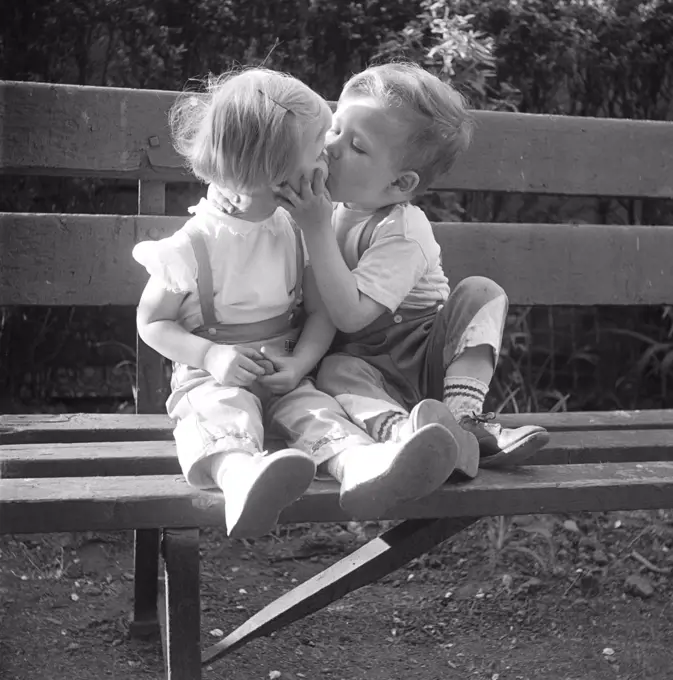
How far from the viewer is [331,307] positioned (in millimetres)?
2004

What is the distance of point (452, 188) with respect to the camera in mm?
2729

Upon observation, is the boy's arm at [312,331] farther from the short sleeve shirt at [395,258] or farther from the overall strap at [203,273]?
the overall strap at [203,273]

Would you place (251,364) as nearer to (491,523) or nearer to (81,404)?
(491,523)

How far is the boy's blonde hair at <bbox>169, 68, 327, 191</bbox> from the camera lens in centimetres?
184

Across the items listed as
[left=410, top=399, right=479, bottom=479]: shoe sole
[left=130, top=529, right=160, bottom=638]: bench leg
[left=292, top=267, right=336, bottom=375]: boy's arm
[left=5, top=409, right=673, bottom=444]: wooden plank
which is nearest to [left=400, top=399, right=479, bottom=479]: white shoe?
[left=410, top=399, right=479, bottom=479]: shoe sole

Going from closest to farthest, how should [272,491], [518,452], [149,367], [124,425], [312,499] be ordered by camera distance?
[272,491], [312,499], [518,452], [124,425], [149,367]

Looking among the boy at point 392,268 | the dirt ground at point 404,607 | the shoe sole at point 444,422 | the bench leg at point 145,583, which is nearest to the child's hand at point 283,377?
the boy at point 392,268

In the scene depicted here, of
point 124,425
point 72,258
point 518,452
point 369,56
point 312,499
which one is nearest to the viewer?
point 312,499

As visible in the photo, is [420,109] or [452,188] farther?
[452,188]

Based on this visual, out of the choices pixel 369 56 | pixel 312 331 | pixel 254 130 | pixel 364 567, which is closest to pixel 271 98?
pixel 254 130

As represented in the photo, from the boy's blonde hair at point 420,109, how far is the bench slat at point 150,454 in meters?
0.67

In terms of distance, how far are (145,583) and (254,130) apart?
122cm

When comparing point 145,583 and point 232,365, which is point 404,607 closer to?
point 145,583

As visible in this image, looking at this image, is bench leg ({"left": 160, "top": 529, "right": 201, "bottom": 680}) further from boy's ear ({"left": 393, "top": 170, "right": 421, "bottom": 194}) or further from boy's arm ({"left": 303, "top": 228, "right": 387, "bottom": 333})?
boy's ear ({"left": 393, "top": 170, "right": 421, "bottom": 194})
